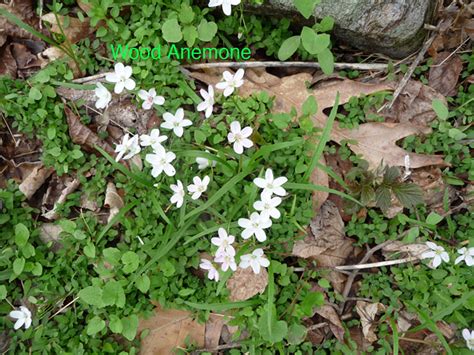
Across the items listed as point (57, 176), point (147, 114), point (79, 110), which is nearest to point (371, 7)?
point (147, 114)

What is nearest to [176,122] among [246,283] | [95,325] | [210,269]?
[210,269]

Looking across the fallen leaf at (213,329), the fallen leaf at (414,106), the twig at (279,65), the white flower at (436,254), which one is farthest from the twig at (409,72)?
the fallen leaf at (213,329)

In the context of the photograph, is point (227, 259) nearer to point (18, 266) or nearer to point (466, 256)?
point (18, 266)

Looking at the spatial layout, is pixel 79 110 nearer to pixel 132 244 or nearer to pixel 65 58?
pixel 65 58

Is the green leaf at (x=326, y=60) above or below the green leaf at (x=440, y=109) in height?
above

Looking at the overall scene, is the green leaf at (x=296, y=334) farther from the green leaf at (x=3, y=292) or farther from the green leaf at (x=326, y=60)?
the green leaf at (x=3, y=292)

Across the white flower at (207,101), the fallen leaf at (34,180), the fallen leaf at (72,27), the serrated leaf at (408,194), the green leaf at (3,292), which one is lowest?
the green leaf at (3,292)
